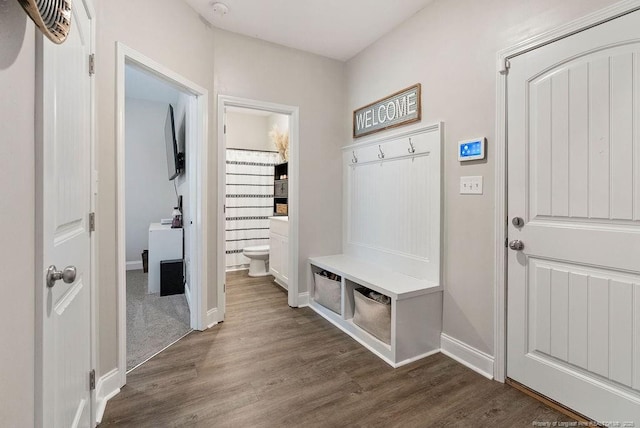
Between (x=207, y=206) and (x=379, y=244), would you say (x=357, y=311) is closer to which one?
(x=379, y=244)

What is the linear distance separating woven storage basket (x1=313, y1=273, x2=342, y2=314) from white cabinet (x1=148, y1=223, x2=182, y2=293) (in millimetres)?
1913

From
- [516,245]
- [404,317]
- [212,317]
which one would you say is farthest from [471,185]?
[212,317]

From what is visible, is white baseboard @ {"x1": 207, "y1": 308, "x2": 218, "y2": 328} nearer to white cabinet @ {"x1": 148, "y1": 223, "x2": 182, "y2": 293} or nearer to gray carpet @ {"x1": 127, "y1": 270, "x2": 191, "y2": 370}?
gray carpet @ {"x1": 127, "y1": 270, "x2": 191, "y2": 370}

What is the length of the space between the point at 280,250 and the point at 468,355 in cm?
227

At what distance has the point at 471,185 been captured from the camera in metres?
2.08

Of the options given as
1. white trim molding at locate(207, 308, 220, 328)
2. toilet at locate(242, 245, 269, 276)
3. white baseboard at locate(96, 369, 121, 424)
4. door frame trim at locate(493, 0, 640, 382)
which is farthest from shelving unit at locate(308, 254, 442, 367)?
toilet at locate(242, 245, 269, 276)

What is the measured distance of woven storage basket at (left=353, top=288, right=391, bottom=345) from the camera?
223cm

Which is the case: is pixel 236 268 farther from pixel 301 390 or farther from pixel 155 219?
pixel 301 390

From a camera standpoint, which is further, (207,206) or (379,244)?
(379,244)

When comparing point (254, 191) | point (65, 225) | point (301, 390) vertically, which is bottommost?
point (301, 390)

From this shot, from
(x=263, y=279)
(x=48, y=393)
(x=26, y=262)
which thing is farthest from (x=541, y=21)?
(x=263, y=279)

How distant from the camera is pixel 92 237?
146 cm

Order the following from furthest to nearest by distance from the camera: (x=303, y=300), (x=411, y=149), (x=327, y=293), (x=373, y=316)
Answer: (x=303, y=300)
(x=327, y=293)
(x=411, y=149)
(x=373, y=316)

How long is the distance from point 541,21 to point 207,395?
289 cm
